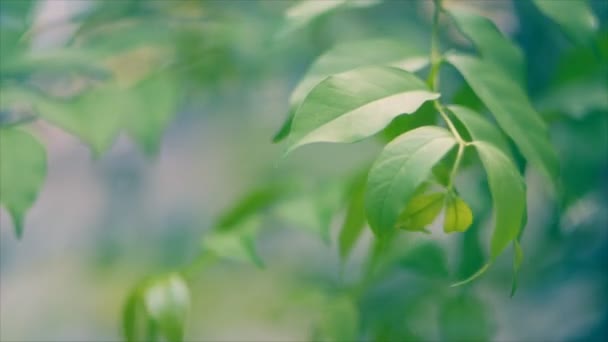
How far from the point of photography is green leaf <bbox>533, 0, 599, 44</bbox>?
0.42 meters

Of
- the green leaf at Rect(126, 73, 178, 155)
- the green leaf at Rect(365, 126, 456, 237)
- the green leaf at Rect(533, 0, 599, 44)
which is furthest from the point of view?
the green leaf at Rect(126, 73, 178, 155)

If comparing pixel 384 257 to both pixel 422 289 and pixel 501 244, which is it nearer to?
pixel 422 289

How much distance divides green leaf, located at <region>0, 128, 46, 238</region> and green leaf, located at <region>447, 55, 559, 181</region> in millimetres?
262

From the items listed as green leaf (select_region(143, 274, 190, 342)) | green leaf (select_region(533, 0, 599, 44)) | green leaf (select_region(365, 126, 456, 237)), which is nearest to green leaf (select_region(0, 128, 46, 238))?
green leaf (select_region(143, 274, 190, 342))

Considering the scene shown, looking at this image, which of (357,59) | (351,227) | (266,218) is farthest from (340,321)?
(266,218)

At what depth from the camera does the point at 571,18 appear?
42 cm

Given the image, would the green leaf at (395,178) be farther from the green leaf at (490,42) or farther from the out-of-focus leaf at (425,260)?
the out-of-focus leaf at (425,260)

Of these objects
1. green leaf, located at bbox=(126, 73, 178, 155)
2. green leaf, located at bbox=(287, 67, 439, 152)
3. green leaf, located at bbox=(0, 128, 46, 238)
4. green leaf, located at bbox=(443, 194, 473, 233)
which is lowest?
green leaf, located at bbox=(126, 73, 178, 155)

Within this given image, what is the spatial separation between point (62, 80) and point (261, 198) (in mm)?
308

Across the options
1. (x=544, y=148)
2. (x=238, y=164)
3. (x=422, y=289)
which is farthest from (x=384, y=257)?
(x=238, y=164)

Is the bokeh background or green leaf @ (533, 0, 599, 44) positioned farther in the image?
the bokeh background

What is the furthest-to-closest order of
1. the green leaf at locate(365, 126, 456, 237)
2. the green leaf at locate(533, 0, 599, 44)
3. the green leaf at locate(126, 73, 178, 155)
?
the green leaf at locate(126, 73, 178, 155) < the green leaf at locate(533, 0, 599, 44) < the green leaf at locate(365, 126, 456, 237)

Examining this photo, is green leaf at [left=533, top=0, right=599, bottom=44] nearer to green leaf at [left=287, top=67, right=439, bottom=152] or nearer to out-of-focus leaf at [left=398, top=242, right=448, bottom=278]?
green leaf at [left=287, top=67, right=439, bottom=152]

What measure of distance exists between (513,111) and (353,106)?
0.11 m
